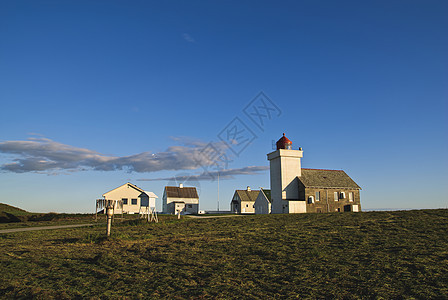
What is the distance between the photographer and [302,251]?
13.0 meters

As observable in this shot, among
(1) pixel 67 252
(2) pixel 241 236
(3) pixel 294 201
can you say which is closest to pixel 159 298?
(1) pixel 67 252

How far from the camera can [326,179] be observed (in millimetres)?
53531

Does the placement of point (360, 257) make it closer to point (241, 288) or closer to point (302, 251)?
point (302, 251)

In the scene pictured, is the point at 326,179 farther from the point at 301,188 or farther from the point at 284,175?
the point at 284,175

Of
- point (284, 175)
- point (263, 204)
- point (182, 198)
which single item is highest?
point (284, 175)

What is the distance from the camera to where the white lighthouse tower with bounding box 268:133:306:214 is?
5066cm

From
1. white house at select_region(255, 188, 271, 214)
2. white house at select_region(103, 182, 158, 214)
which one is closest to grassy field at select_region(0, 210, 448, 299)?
white house at select_region(255, 188, 271, 214)

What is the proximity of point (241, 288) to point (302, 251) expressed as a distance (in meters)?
5.52

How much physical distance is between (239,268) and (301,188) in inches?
1650

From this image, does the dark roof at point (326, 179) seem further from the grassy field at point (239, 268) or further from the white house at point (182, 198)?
the grassy field at point (239, 268)

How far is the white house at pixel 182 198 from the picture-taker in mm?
70500

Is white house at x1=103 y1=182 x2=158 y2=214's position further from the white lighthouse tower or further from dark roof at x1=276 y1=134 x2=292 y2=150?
dark roof at x1=276 y1=134 x2=292 y2=150

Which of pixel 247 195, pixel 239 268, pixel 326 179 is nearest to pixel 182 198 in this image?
pixel 247 195

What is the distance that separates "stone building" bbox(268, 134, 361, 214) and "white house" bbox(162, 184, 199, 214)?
2496cm
